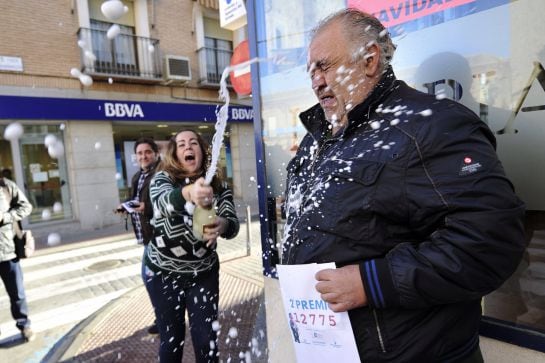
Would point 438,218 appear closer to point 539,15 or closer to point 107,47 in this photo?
point 539,15

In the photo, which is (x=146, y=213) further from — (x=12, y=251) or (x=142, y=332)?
(x=12, y=251)

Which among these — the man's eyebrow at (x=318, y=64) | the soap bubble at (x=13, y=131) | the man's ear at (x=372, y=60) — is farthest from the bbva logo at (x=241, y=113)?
the man's ear at (x=372, y=60)

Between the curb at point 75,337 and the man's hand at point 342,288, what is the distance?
11.2 ft

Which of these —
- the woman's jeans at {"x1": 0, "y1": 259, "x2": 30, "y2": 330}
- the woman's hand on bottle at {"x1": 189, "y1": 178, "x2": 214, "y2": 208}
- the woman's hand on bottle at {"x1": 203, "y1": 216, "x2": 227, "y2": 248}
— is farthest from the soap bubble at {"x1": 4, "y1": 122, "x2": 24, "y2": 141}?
the woman's hand on bottle at {"x1": 189, "y1": 178, "x2": 214, "y2": 208}

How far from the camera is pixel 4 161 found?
1022cm

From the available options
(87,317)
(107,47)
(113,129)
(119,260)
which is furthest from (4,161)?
(87,317)

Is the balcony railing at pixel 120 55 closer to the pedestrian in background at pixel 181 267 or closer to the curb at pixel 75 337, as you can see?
the curb at pixel 75 337

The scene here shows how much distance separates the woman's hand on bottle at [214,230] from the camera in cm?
246

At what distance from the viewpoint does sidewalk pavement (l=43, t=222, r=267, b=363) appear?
3.75 metres

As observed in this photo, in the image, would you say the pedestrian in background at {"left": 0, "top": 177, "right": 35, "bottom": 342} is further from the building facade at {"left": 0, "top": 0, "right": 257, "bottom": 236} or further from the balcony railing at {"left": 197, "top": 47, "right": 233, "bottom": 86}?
the balcony railing at {"left": 197, "top": 47, "right": 233, "bottom": 86}

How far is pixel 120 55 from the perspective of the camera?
11.5 metres

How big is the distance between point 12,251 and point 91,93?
808cm

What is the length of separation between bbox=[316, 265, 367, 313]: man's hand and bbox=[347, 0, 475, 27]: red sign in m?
1.46

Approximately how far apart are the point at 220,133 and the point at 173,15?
11.2 metres
